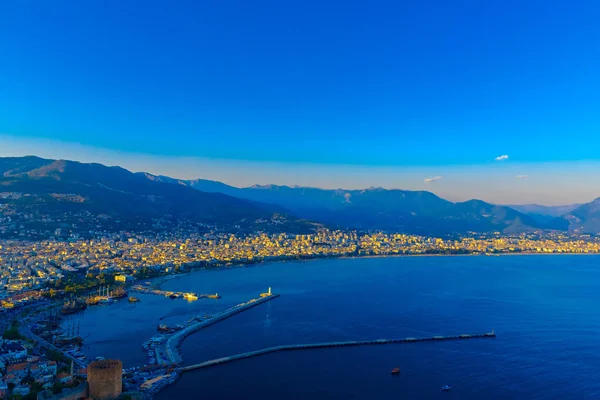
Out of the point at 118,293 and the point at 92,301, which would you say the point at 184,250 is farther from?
the point at 92,301

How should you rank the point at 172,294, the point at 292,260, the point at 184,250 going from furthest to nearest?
1. the point at 184,250
2. the point at 292,260
3. the point at 172,294

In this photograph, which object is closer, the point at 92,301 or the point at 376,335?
the point at 376,335

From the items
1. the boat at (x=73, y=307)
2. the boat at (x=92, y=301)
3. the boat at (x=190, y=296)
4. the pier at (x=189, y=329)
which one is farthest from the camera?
the boat at (x=190, y=296)

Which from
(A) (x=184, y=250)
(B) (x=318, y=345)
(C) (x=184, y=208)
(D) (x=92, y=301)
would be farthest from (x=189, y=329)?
(C) (x=184, y=208)

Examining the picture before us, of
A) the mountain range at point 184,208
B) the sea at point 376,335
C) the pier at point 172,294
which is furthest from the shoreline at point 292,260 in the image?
the mountain range at point 184,208

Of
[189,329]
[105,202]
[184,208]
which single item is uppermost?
[105,202]

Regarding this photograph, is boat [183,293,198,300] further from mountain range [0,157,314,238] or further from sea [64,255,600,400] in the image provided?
mountain range [0,157,314,238]

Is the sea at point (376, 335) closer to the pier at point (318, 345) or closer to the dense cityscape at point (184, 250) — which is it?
the pier at point (318, 345)
